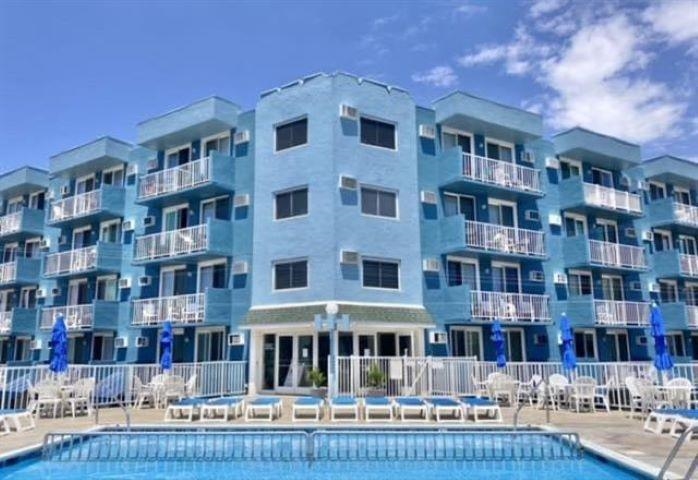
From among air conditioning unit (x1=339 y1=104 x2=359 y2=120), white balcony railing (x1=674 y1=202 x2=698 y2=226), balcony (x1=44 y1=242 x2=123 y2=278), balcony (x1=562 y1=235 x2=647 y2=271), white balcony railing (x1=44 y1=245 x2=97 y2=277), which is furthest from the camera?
white balcony railing (x1=674 y1=202 x2=698 y2=226)

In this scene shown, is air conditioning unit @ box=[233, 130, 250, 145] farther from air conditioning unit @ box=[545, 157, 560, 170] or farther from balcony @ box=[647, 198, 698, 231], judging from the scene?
balcony @ box=[647, 198, 698, 231]

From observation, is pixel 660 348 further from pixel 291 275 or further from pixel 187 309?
pixel 187 309

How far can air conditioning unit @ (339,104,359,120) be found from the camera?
74.7 feet

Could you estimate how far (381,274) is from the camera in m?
22.7

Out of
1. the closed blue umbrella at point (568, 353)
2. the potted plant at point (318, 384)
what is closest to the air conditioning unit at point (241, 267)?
the potted plant at point (318, 384)

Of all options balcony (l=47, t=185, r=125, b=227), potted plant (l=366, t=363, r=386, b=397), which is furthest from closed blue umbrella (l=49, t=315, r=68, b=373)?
balcony (l=47, t=185, r=125, b=227)

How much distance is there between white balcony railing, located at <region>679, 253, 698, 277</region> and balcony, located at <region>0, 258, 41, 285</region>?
3346 cm

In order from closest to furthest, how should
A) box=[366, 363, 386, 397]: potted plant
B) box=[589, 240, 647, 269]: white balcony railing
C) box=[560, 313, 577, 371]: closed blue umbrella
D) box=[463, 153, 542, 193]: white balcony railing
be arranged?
box=[560, 313, 577, 371]: closed blue umbrella
box=[366, 363, 386, 397]: potted plant
box=[463, 153, 542, 193]: white balcony railing
box=[589, 240, 647, 269]: white balcony railing

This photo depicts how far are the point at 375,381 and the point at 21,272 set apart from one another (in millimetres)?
22808

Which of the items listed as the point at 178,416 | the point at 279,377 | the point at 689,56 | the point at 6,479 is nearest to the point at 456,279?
the point at 279,377

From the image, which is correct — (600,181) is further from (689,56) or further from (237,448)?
(237,448)

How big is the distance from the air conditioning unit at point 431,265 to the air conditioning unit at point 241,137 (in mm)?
8835

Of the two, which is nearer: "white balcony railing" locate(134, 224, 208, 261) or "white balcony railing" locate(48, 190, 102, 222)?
"white balcony railing" locate(134, 224, 208, 261)

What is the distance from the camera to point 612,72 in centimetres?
1873
